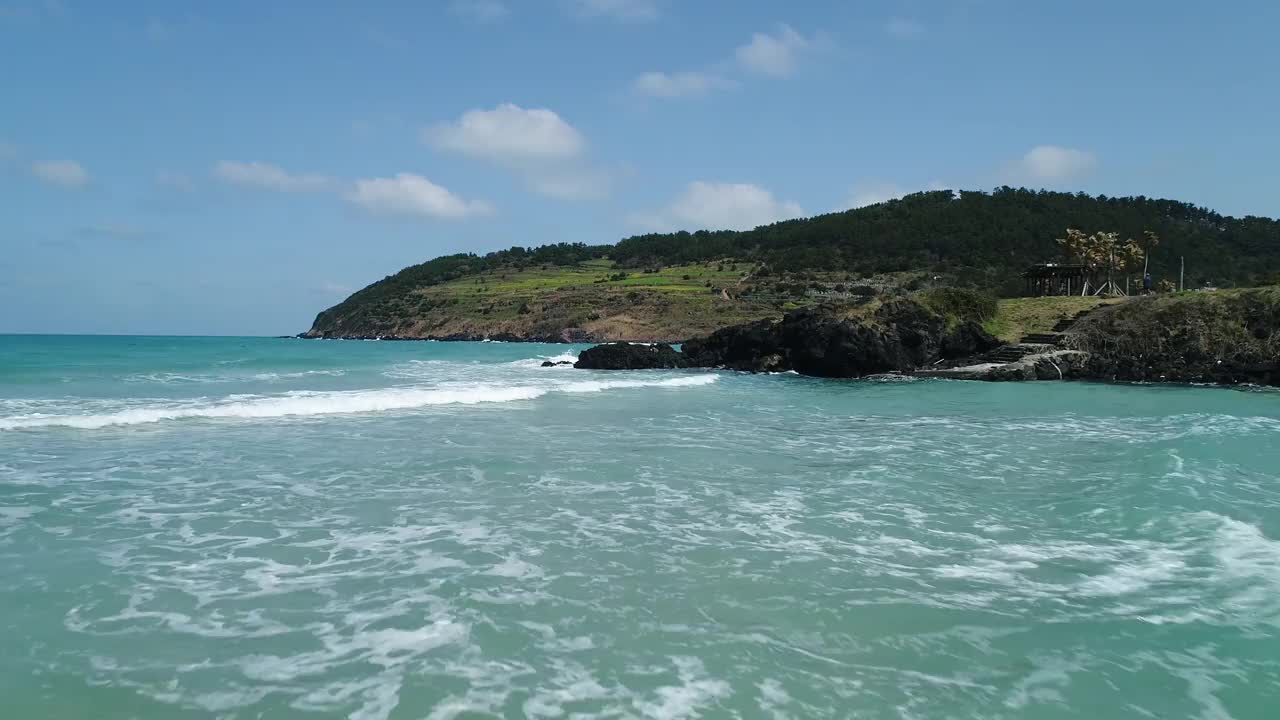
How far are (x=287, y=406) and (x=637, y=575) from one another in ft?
55.4

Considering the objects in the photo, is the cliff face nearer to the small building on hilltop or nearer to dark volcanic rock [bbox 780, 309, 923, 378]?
dark volcanic rock [bbox 780, 309, 923, 378]

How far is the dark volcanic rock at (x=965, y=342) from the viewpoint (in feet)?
125

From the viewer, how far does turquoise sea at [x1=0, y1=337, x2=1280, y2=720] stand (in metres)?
4.95

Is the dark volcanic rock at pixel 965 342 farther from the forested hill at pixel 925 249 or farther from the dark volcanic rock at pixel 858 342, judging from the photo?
the forested hill at pixel 925 249

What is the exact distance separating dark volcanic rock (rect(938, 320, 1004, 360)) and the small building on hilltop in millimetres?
15077

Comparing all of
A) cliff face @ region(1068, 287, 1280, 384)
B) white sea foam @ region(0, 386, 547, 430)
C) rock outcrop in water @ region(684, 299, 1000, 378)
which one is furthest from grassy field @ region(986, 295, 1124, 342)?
white sea foam @ region(0, 386, 547, 430)

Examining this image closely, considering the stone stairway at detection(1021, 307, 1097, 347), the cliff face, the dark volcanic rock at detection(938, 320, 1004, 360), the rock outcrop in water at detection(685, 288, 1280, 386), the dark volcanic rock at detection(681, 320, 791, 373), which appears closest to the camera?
the cliff face

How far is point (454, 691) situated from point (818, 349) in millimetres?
35385

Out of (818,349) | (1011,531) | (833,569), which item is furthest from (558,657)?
(818,349)

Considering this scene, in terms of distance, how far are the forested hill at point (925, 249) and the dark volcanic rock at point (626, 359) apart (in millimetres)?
51715

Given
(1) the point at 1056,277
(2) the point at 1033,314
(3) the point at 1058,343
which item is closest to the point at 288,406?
(3) the point at 1058,343

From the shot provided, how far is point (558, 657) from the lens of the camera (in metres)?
5.41

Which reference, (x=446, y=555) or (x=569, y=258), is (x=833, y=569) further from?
(x=569, y=258)

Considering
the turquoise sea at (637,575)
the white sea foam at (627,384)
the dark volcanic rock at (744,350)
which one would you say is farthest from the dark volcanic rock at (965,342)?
the turquoise sea at (637,575)
